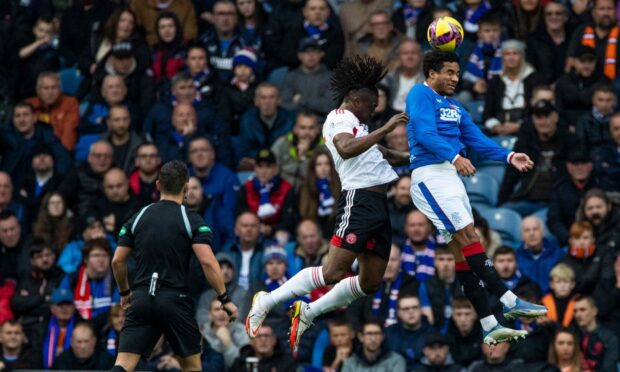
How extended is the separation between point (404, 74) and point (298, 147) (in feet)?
5.17

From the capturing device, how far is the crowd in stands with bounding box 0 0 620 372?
16.6 metres

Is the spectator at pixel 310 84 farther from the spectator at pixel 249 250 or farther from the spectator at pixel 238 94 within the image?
the spectator at pixel 249 250

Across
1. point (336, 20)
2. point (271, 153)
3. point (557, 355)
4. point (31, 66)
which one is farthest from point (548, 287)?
point (31, 66)

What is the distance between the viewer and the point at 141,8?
69.3 ft

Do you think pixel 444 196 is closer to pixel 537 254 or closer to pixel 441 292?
pixel 441 292

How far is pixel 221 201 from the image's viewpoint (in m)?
18.7

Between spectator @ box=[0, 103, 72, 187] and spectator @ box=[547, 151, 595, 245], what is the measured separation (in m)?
6.27

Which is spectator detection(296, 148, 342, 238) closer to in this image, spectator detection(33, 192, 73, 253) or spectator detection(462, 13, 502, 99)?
spectator detection(462, 13, 502, 99)

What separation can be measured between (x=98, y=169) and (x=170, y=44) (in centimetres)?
217

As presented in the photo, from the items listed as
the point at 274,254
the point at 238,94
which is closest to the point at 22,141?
the point at 238,94

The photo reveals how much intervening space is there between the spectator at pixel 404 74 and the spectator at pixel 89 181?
139 inches

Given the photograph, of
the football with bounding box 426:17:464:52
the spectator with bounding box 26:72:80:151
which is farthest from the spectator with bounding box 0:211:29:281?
the football with bounding box 426:17:464:52

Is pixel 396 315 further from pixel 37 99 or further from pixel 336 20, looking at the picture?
pixel 37 99

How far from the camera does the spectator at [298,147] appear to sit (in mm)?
18641
